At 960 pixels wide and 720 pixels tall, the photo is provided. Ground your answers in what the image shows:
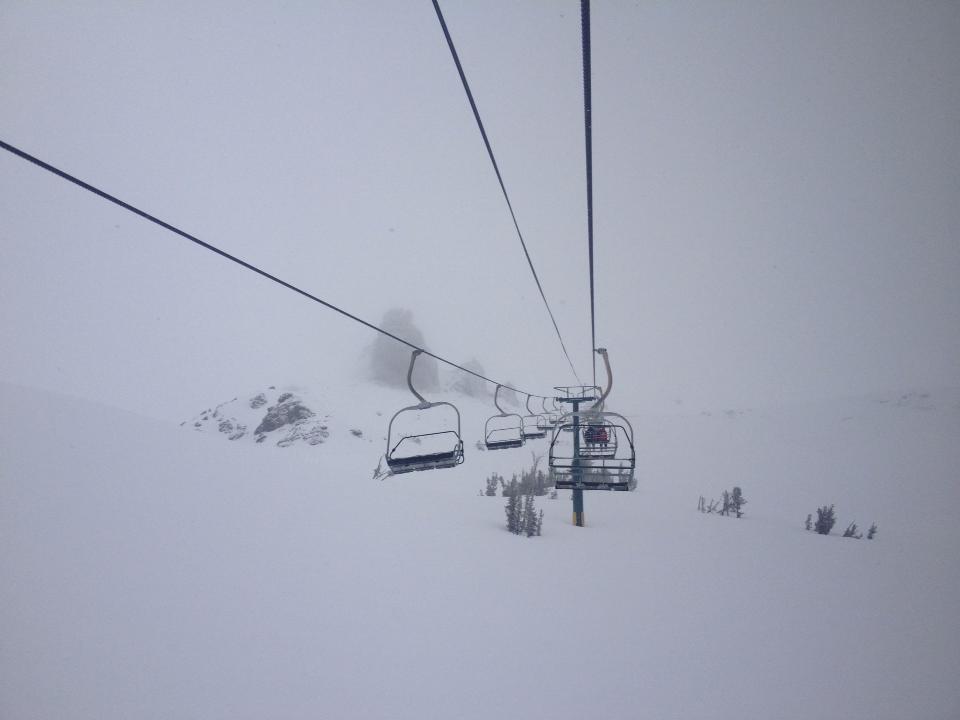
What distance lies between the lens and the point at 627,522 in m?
11.9

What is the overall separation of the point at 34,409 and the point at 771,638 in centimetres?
1794

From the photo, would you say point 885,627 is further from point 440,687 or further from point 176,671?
point 176,671

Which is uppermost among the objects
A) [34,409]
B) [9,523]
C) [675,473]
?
[34,409]

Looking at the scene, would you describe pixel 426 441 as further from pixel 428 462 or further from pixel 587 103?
pixel 587 103

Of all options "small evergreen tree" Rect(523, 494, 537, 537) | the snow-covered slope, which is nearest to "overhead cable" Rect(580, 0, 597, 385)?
the snow-covered slope

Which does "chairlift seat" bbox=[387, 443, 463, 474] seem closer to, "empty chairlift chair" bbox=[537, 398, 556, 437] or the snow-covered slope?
"empty chairlift chair" bbox=[537, 398, 556, 437]

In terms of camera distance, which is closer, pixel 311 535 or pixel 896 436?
pixel 311 535

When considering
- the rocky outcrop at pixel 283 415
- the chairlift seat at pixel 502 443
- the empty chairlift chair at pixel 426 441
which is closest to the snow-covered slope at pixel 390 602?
the chairlift seat at pixel 502 443

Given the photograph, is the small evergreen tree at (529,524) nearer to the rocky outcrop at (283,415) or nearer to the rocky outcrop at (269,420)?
the rocky outcrop at (269,420)

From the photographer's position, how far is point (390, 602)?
234 inches

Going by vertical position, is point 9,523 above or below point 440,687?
above

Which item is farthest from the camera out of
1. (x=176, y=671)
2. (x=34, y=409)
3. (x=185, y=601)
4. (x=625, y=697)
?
(x=34, y=409)

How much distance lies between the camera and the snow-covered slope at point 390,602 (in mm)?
4309

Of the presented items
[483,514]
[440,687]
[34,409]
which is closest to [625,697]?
[440,687]
